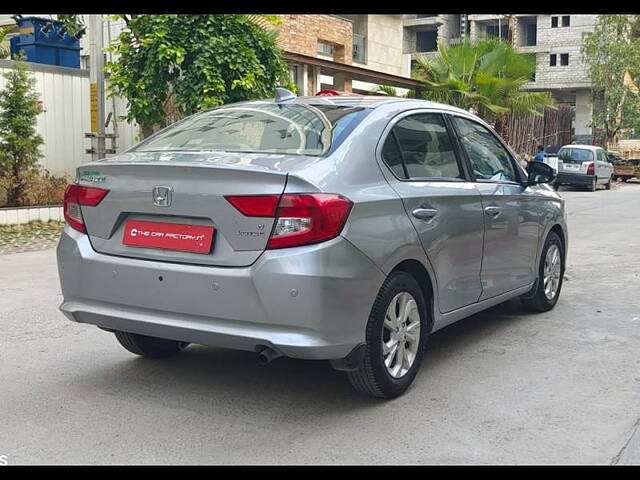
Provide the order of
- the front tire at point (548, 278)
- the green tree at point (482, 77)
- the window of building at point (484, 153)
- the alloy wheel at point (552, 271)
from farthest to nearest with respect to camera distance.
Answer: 1. the green tree at point (482, 77)
2. the alloy wheel at point (552, 271)
3. the front tire at point (548, 278)
4. the window of building at point (484, 153)

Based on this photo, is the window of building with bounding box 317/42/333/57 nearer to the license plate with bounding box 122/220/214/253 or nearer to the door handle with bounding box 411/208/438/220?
the door handle with bounding box 411/208/438/220

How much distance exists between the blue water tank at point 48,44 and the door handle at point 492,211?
499 inches

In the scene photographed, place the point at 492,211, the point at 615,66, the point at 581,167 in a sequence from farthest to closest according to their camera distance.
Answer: the point at 615,66
the point at 581,167
the point at 492,211

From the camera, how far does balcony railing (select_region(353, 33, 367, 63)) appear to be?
32.4 m

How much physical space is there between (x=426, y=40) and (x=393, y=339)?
60399mm

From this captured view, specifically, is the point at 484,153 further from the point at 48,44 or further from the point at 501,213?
the point at 48,44

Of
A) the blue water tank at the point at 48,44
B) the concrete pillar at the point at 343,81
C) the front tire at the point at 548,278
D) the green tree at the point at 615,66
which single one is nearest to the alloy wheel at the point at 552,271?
the front tire at the point at 548,278

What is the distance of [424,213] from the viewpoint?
4.79 m

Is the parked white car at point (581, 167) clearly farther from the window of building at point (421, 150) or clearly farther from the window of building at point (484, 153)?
the window of building at point (421, 150)

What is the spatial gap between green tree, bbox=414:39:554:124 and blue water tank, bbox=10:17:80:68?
11138 mm

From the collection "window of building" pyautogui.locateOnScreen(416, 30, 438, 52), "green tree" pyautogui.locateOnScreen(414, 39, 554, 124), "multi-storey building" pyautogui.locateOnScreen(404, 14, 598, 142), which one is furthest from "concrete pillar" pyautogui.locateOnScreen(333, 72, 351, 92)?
"window of building" pyautogui.locateOnScreen(416, 30, 438, 52)

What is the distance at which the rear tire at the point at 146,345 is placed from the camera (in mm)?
5242

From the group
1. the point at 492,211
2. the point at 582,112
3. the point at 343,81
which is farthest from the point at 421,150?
the point at 582,112
